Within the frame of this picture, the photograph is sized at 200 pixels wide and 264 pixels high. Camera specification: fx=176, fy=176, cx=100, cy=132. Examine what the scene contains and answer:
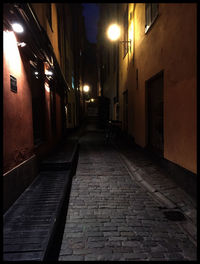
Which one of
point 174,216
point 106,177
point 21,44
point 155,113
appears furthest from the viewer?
point 155,113

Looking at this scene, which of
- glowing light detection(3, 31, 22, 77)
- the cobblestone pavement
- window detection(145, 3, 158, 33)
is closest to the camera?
the cobblestone pavement

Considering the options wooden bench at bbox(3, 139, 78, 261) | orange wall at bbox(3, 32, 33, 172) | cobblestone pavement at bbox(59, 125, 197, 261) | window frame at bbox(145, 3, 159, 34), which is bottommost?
cobblestone pavement at bbox(59, 125, 197, 261)

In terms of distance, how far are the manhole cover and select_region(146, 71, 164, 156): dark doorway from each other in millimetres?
2917

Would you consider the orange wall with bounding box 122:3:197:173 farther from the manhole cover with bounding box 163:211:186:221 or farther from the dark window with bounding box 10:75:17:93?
the dark window with bounding box 10:75:17:93

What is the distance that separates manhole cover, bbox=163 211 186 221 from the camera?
373 cm

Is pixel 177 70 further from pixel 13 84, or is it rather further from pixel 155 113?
pixel 13 84

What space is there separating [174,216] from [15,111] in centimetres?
433

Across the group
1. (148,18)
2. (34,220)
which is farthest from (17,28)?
(148,18)

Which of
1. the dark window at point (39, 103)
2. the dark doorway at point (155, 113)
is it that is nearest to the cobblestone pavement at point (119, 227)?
the dark doorway at point (155, 113)

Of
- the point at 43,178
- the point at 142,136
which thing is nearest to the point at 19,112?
the point at 43,178

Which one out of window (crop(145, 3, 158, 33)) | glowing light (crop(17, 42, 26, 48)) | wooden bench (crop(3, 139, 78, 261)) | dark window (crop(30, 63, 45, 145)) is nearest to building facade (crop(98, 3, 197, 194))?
window (crop(145, 3, 158, 33))

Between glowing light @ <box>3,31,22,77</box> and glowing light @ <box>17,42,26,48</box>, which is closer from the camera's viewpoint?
glowing light @ <box>3,31,22,77</box>

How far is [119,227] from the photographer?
348cm

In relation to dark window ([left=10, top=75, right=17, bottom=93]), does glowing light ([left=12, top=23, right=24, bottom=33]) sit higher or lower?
higher
